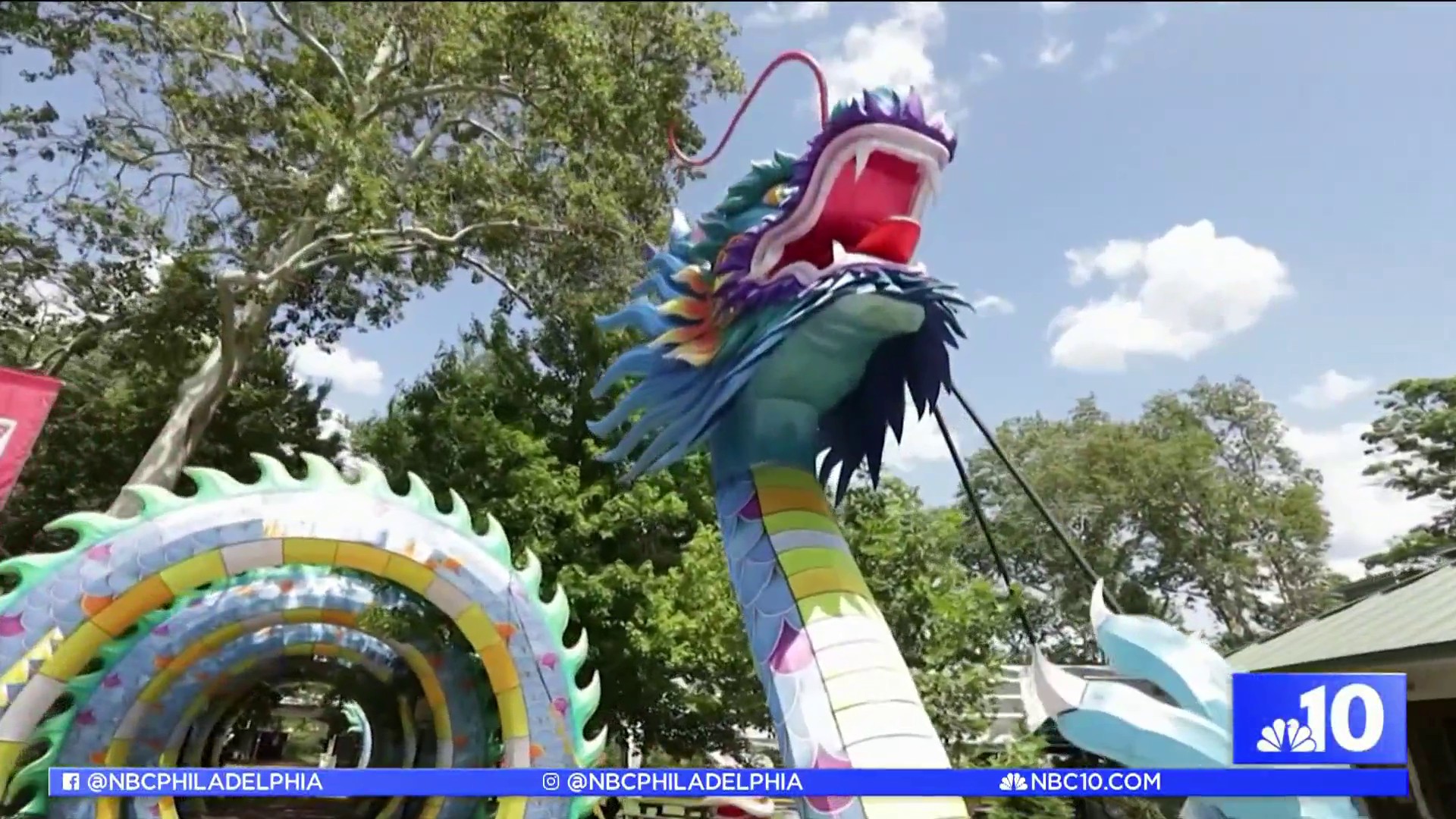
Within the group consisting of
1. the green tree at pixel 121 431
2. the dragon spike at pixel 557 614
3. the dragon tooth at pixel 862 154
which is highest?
the green tree at pixel 121 431

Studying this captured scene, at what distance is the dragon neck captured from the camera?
470 centimetres

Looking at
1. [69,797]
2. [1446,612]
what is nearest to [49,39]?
[69,797]

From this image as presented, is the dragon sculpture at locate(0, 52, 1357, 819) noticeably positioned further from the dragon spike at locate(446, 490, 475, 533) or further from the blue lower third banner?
the blue lower third banner

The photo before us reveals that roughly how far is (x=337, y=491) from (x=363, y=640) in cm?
327

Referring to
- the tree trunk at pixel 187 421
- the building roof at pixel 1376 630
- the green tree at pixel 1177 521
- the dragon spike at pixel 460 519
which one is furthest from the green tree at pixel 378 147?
the green tree at pixel 1177 521

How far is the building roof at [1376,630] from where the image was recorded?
6566 millimetres

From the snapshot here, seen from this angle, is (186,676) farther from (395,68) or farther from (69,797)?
(395,68)

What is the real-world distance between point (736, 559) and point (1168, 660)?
226 cm

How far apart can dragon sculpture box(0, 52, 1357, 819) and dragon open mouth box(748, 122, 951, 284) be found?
0.01 metres

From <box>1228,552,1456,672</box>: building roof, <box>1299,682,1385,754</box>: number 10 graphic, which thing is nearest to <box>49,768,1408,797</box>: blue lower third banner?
<box>1299,682,1385,754</box>: number 10 graphic

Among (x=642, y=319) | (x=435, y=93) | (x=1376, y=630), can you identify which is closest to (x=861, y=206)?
(x=642, y=319)

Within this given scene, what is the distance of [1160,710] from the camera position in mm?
4984

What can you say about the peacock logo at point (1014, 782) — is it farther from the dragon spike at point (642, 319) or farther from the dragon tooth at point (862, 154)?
the dragon spike at point (642, 319)

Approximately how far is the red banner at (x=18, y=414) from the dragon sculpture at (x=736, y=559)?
447mm
